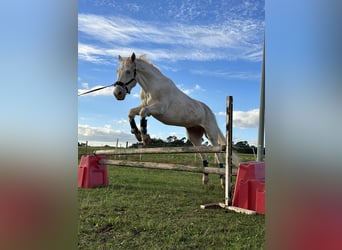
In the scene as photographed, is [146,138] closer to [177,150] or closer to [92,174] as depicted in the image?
[177,150]

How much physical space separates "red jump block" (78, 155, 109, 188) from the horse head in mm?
966

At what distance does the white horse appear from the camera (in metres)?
2.43

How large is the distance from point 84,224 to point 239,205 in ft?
3.31

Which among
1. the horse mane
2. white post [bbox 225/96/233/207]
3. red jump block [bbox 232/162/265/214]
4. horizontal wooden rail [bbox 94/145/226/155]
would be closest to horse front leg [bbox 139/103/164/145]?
horizontal wooden rail [bbox 94/145/226/155]

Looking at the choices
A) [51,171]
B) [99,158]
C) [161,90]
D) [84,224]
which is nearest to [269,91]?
[51,171]

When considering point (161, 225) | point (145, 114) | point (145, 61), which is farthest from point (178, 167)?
point (161, 225)

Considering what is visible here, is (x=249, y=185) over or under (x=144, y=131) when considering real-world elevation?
under

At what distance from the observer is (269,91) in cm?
44

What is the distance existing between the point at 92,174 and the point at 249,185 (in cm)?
164

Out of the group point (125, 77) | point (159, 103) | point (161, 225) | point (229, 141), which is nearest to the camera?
point (161, 225)

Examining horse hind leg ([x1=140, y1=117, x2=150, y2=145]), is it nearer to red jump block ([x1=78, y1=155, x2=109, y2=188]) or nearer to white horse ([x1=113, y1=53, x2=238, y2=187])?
white horse ([x1=113, y1=53, x2=238, y2=187])

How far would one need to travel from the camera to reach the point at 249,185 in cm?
194

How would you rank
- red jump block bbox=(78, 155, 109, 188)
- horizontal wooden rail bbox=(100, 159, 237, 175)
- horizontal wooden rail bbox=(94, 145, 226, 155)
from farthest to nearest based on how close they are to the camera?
1. red jump block bbox=(78, 155, 109, 188)
2. horizontal wooden rail bbox=(100, 159, 237, 175)
3. horizontal wooden rail bbox=(94, 145, 226, 155)

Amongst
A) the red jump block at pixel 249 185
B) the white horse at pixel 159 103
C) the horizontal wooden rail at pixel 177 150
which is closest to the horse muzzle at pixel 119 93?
the white horse at pixel 159 103
